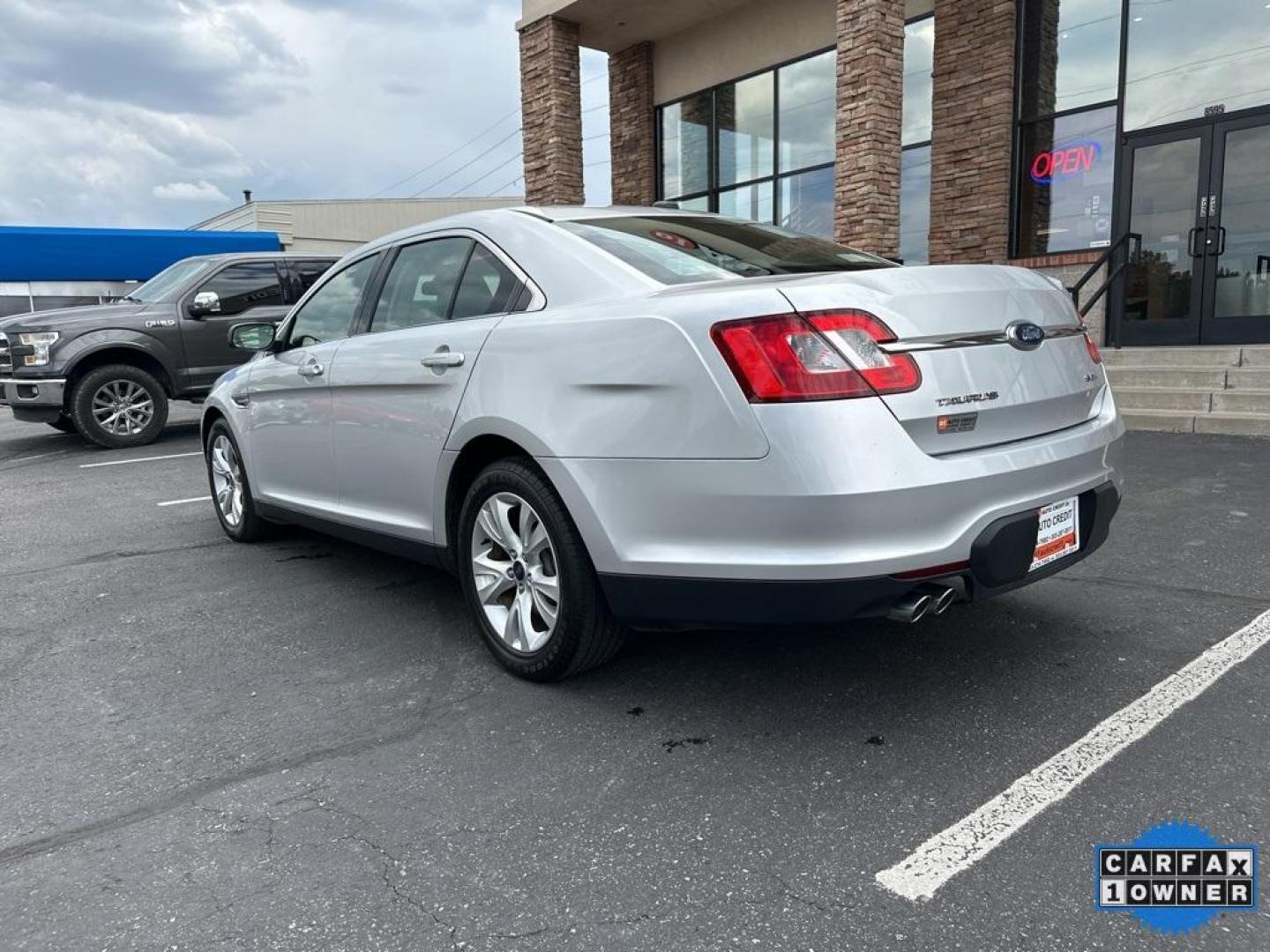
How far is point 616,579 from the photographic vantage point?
265 centimetres

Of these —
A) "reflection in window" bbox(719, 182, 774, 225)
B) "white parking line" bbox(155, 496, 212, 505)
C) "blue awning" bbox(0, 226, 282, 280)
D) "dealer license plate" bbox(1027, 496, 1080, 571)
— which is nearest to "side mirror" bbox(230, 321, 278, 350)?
"white parking line" bbox(155, 496, 212, 505)

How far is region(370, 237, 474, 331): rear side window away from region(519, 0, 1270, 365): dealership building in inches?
291

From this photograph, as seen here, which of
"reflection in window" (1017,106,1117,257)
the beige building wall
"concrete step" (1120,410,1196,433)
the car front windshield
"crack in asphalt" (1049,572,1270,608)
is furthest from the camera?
the beige building wall

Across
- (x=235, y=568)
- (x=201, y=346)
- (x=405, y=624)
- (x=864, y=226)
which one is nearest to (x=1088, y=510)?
(x=405, y=624)

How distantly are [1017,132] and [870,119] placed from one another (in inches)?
97.6

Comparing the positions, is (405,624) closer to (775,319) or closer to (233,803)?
(233,803)

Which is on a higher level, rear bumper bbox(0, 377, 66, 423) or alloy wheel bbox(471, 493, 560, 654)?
rear bumper bbox(0, 377, 66, 423)

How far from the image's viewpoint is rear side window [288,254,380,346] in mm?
4113

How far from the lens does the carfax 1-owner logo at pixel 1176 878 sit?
1906 millimetres

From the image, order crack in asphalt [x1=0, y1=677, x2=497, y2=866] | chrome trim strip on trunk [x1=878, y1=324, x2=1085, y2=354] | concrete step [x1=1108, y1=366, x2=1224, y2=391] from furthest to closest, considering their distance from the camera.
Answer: concrete step [x1=1108, y1=366, x2=1224, y2=391], chrome trim strip on trunk [x1=878, y1=324, x2=1085, y2=354], crack in asphalt [x1=0, y1=677, x2=497, y2=866]

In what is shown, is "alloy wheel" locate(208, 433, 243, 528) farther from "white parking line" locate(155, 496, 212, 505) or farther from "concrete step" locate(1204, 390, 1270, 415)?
"concrete step" locate(1204, 390, 1270, 415)

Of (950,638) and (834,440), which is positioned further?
(950,638)

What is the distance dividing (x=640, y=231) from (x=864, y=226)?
24.7 feet

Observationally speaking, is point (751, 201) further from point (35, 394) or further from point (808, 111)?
point (35, 394)
